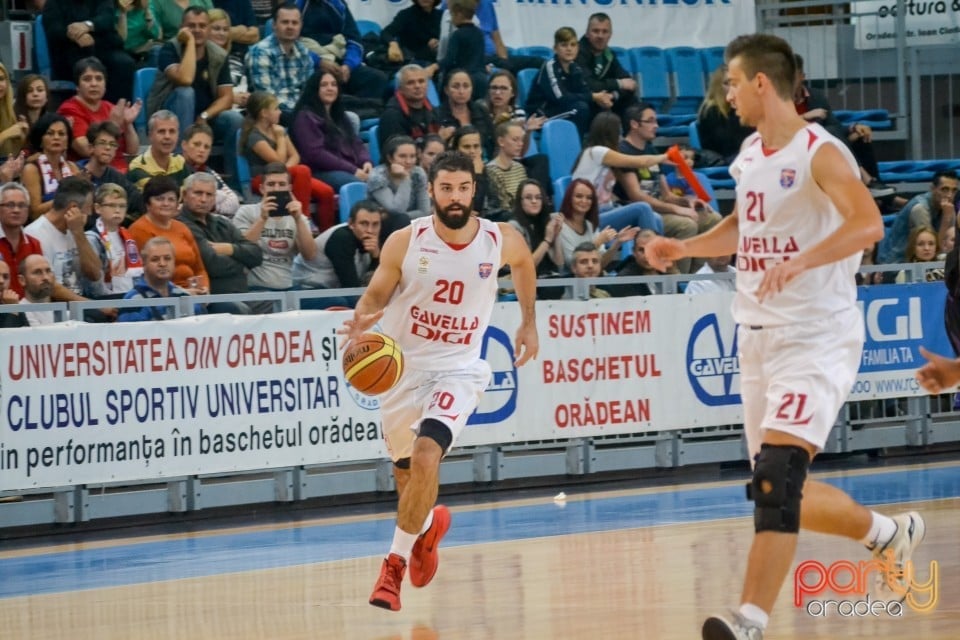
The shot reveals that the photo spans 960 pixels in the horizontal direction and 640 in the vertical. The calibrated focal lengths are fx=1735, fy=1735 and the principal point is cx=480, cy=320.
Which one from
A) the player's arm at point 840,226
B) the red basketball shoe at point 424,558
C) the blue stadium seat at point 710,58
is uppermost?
the blue stadium seat at point 710,58

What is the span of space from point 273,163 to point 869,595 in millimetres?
7350

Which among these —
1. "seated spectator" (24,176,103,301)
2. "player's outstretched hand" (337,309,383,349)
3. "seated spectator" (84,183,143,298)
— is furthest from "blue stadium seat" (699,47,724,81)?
"player's outstretched hand" (337,309,383,349)

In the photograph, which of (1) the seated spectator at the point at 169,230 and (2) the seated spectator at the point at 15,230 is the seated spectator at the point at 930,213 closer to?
(1) the seated spectator at the point at 169,230

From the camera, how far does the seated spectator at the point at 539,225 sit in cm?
1556

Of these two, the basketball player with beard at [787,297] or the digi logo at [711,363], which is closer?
the basketball player with beard at [787,297]

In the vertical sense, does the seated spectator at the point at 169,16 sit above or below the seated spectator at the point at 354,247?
above

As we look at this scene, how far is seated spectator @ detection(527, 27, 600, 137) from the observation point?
62.7ft

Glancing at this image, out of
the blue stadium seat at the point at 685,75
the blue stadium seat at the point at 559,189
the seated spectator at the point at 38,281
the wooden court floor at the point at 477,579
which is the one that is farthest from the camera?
the blue stadium seat at the point at 685,75

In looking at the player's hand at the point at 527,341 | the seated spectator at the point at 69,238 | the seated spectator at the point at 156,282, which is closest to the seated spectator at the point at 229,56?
the seated spectator at the point at 69,238

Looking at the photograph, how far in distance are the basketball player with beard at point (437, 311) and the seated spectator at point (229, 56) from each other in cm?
727

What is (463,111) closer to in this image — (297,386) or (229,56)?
(229,56)

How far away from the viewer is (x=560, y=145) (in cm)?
1866

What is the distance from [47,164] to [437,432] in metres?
6.05

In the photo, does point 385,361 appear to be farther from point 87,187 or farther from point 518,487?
point 518,487
